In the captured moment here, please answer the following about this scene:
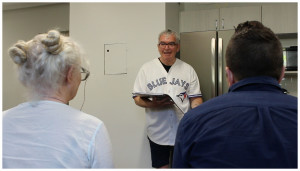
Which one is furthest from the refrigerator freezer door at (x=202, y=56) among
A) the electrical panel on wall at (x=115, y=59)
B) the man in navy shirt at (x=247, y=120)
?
the man in navy shirt at (x=247, y=120)

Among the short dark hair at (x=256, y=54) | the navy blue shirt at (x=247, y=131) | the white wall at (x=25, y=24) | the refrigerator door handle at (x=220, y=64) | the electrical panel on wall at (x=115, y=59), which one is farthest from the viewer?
the white wall at (x=25, y=24)

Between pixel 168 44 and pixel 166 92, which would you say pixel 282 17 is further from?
pixel 166 92

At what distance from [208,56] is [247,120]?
84.7 inches

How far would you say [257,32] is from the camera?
3.33ft

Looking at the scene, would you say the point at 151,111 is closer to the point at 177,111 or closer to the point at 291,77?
the point at 177,111

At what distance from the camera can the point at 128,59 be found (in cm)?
319

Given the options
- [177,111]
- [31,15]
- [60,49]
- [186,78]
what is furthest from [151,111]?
[31,15]

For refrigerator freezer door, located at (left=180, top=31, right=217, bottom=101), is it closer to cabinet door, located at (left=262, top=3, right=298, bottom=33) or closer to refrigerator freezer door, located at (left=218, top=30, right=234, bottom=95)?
refrigerator freezer door, located at (left=218, top=30, right=234, bottom=95)

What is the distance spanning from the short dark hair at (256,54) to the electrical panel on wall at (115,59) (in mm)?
2263

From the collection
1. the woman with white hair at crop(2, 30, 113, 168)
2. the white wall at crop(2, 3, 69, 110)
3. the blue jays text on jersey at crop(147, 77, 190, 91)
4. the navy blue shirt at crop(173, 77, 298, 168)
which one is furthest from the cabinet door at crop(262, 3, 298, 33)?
the white wall at crop(2, 3, 69, 110)

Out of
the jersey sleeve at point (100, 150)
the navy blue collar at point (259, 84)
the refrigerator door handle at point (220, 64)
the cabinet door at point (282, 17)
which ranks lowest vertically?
the jersey sleeve at point (100, 150)

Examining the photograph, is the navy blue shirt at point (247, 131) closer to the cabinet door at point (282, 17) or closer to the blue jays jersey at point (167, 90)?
the blue jays jersey at point (167, 90)

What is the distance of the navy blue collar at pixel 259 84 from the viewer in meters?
0.98

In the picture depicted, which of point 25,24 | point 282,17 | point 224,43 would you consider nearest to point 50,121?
point 224,43
